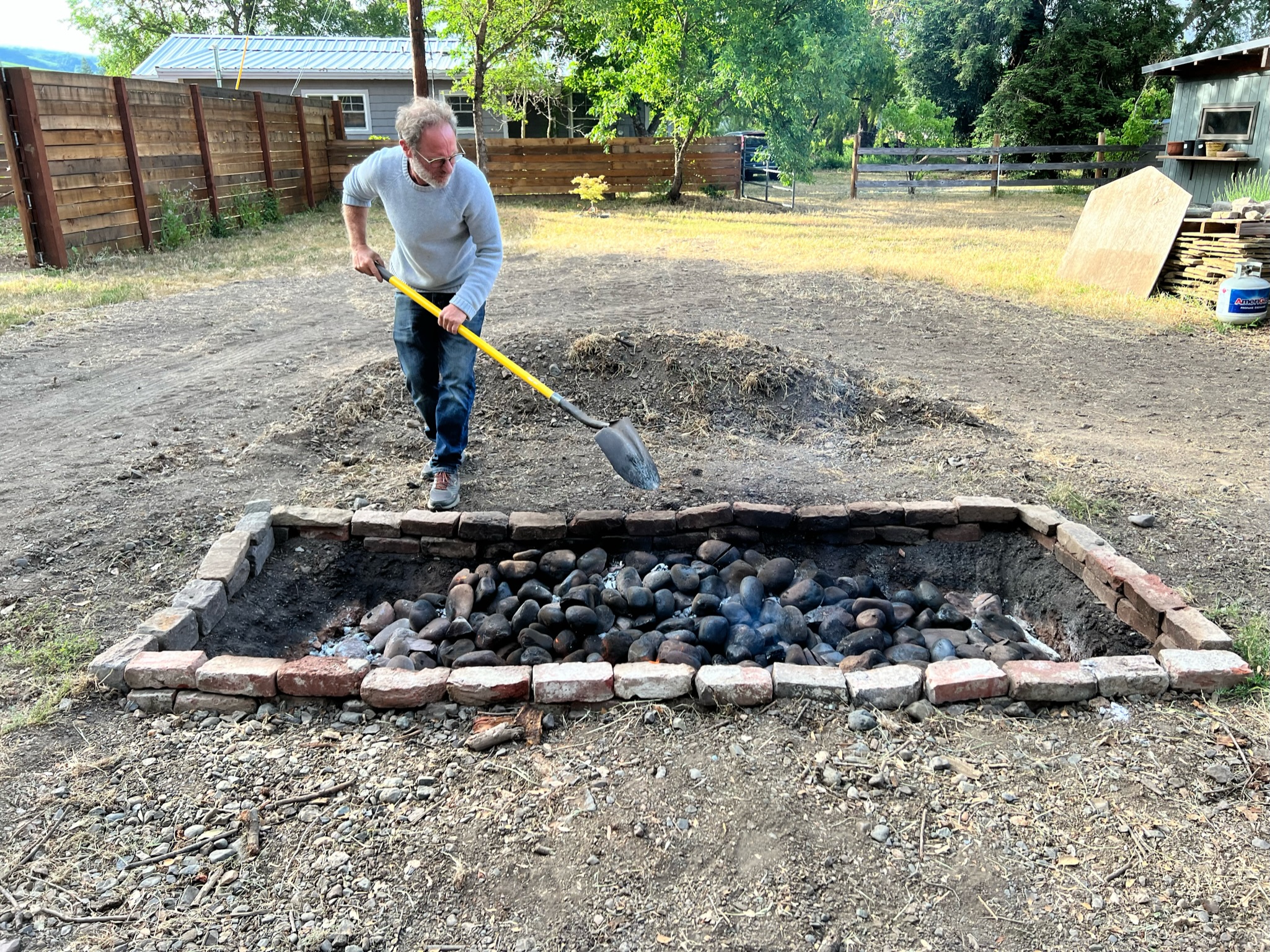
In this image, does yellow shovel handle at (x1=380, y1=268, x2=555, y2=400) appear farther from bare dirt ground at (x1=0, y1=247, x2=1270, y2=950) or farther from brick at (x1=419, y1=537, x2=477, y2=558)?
brick at (x1=419, y1=537, x2=477, y2=558)

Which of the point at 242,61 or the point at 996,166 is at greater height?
the point at 242,61

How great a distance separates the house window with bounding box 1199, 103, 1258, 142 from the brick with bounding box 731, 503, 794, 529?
50.2 ft

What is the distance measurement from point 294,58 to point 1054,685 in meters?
24.0

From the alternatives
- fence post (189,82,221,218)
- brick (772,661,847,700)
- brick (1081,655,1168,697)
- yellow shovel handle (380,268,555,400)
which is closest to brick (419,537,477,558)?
yellow shovel handle (380,268,555,400)

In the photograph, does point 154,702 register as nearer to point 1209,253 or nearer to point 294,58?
point 1209,253

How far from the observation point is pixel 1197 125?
52.0 ft

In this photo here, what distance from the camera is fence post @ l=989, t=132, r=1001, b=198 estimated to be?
20.2 metres

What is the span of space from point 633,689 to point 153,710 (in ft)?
4.56

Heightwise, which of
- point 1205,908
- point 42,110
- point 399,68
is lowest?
point 1205,908

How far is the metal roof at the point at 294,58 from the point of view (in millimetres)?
21094

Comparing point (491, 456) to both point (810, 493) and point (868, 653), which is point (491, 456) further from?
point (868, 653)

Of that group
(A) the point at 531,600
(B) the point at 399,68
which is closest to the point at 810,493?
(A) the point at 531,600

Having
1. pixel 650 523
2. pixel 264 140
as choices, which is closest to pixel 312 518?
pixel 650 523

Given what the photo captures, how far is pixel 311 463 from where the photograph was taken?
431cm
